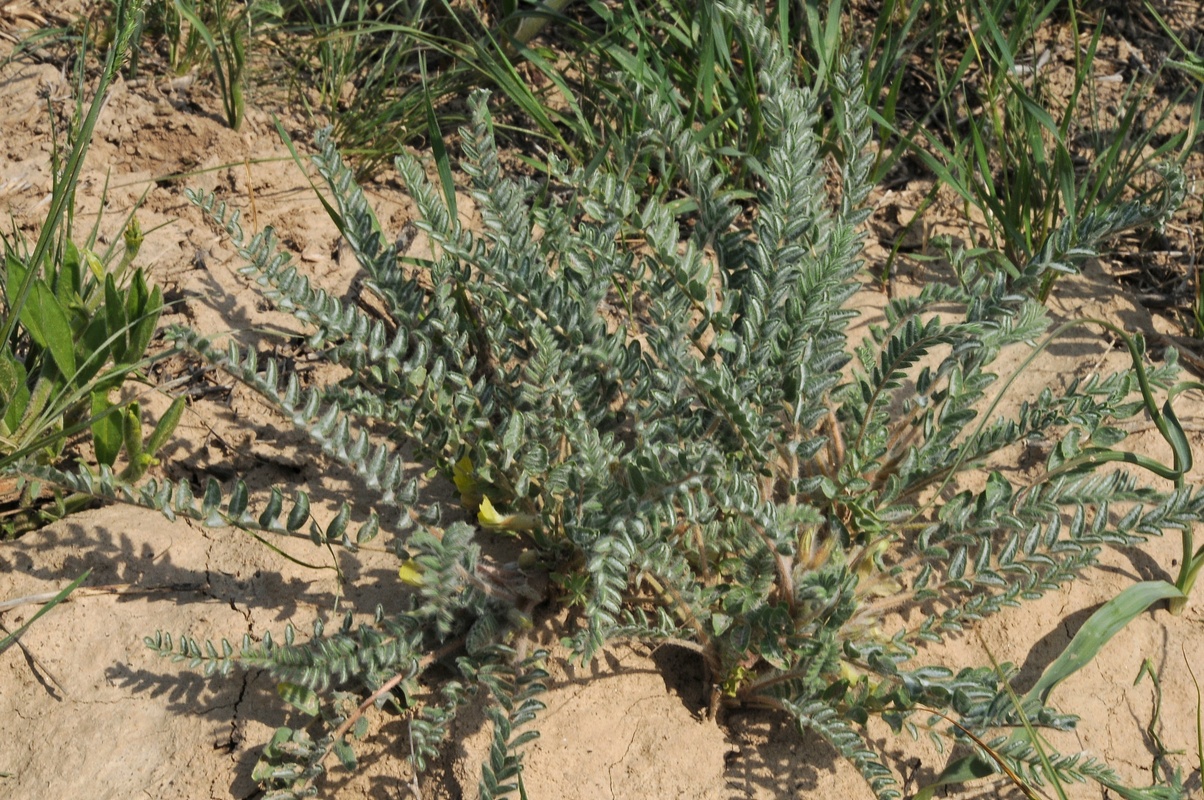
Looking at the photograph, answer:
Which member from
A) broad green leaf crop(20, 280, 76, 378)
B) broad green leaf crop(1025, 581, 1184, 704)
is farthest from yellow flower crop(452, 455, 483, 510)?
broad green leaf crop(1025, 581, 1184, 704)

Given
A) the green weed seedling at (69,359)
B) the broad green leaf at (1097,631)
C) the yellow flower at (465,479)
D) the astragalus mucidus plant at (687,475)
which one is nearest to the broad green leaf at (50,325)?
the green weed seedling at (69,359)

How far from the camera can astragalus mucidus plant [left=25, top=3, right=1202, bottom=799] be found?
1834mm

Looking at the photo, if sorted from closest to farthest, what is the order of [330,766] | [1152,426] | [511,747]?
[511,747] < [330,766] < [1152,426]

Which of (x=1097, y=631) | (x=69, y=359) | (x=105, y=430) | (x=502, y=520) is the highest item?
(x=69, y=359)

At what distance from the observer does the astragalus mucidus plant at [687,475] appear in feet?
6.02

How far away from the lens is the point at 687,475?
172cm

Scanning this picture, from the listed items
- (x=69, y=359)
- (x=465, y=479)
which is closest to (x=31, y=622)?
(x=69, y=359)

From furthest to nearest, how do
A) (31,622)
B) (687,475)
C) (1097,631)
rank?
1. (1097,631)
2. (31,622)
3. (687,475)

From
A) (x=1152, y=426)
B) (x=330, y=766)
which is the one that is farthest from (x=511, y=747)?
(x=1152, y=426)

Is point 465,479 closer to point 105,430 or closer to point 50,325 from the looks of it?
point 105,430

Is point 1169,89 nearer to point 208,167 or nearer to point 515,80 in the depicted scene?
point 515,80

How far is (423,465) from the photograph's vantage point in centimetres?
238

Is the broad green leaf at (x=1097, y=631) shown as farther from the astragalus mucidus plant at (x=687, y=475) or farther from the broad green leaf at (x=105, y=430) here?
the broad green leaf at (x=105, y=430)

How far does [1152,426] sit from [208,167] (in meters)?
2.37
